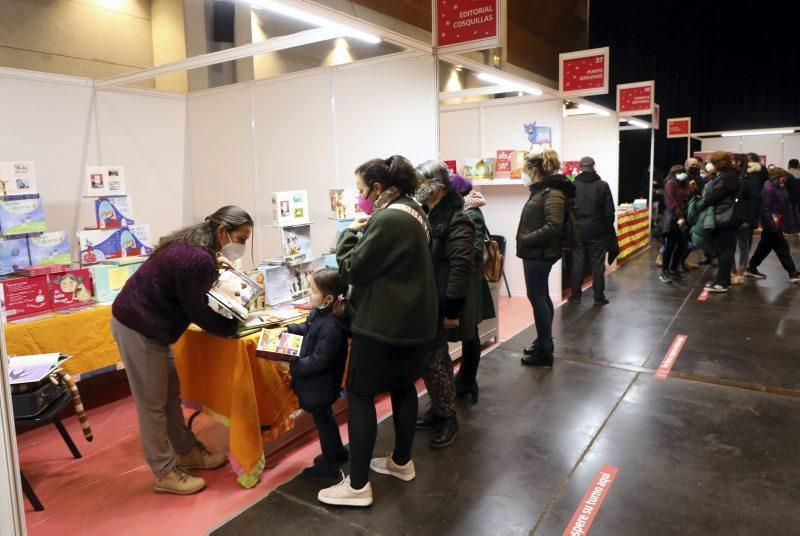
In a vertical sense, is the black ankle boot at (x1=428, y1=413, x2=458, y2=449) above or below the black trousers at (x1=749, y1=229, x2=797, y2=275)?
below

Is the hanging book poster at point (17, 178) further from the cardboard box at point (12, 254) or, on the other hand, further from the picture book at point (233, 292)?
the picture book at point (233, 292)

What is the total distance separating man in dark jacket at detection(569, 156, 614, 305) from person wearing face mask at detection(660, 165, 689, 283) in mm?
1504

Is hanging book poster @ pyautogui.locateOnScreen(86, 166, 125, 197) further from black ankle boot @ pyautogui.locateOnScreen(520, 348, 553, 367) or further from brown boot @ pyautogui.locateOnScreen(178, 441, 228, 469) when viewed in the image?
black ankle boot @ pyautogui.locateOnScreen(520, 348, 553, 367)

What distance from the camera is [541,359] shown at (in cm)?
445

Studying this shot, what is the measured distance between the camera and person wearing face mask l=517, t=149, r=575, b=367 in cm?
407

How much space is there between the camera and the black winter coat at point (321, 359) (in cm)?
260

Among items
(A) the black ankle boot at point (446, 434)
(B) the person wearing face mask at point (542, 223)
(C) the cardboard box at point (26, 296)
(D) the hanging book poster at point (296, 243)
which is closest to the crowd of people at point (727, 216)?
(B) the person wearing face mask at point (542, 223)

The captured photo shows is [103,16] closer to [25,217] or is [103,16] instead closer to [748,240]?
[25,217]

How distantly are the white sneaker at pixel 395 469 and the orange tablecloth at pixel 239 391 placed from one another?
1.69 ft

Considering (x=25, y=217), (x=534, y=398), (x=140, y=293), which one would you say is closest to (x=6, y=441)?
(x=140, y=293)

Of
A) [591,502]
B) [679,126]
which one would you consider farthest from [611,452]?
[679,126]

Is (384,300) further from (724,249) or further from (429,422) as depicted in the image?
(724,249)

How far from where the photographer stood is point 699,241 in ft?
22.3

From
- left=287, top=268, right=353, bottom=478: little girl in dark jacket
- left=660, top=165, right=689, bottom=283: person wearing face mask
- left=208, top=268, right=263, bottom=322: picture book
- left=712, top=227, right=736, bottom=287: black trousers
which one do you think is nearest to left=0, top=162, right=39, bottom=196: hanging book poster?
left=208, top=268, right=263, bottom=322: picture book
